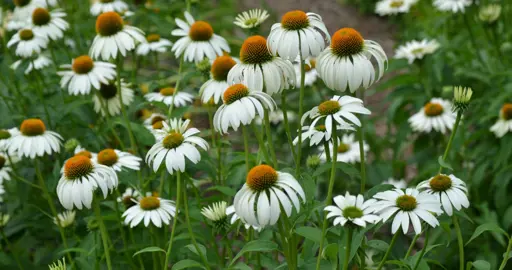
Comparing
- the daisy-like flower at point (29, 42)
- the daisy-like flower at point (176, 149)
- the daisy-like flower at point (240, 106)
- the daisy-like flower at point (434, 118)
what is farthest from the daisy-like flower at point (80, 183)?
the daisy-like flower at point (434, 118)

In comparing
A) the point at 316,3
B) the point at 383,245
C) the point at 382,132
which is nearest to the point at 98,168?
the point at 383,245

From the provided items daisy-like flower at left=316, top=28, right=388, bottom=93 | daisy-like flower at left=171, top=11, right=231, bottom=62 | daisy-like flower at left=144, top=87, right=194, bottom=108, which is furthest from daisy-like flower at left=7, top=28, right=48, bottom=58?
daisy-like flower at left=316, top=28, right=388, bottom=93

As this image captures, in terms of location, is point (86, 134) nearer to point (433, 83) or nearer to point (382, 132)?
point (433, 83)

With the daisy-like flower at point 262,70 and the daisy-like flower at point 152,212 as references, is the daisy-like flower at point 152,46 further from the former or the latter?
the daisy-like flower at point 262,70

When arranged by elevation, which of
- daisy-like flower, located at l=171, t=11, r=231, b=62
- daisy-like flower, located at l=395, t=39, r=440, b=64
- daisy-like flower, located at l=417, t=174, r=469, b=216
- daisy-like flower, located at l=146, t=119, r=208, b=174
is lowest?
daisy-like flower, located at l=146, t=119, r=208, b=174

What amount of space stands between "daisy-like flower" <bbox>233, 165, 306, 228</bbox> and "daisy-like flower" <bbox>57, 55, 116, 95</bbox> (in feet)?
3.79

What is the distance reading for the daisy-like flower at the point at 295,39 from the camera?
1683mm

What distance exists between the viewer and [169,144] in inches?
69.2

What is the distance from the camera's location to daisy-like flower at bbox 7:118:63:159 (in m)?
2.36

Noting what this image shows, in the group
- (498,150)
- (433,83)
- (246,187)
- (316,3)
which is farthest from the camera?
(316,3)

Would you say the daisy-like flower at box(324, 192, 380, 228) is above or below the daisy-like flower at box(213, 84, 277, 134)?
below

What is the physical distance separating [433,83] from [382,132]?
126 cm

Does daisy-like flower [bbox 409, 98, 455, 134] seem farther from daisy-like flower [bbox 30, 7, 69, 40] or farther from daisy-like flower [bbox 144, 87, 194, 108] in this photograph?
daisy-like flower [bbox 30, 7, 69, 40]

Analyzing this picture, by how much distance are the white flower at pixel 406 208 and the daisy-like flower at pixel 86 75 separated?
1268 mm
